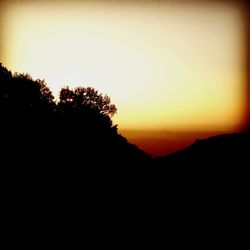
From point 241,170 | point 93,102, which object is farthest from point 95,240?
point 93,102

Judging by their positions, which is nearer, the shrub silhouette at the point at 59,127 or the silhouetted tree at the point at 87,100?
the shrub silhouette at the point at 59,127

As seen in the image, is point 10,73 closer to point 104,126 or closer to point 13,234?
point 104,126

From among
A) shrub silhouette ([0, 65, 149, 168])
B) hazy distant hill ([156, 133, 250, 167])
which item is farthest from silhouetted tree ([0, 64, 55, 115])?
hazy distant hill ([156, 133, 250, 167])

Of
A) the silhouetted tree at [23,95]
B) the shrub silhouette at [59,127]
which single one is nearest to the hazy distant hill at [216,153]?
the shrub silhouette at [59,127]

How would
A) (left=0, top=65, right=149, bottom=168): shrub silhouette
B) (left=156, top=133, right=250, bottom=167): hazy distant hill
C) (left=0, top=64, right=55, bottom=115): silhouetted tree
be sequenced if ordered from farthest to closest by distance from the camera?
(left=156, top=133, right=250, bottom=167): hazy distant hill
(left=0, top=64, right=55, bottom=115): silhouetted tree
(left=0, top=65, right=149, bottom=168): shrub silhouette

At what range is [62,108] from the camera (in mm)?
36844

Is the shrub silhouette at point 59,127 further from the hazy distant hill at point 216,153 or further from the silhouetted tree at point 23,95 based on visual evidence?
the hazy distant hill at point 216,153

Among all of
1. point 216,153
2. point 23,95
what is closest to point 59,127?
point 23,95

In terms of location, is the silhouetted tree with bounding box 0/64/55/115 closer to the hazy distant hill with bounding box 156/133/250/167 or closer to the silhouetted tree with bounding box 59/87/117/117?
the silhouetted tree with bounding box 59/87/117/117

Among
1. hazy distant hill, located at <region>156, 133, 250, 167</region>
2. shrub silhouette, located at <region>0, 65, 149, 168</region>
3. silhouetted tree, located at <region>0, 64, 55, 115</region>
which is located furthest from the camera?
hazy distant hill, located at <region>156, 133, 250, 167</region>

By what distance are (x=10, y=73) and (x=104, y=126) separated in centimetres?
844

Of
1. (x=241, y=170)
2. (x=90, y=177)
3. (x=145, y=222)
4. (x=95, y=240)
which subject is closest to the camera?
(x=95, y=240)

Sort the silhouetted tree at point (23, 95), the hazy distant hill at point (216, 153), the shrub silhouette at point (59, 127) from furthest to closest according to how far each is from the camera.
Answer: the hazy distant hill at point (216, 153)
the silhouetted tree at point (23, 95)
the shrub silhouette at point (59, 127)

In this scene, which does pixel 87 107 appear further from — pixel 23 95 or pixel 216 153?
pixel 216 153
